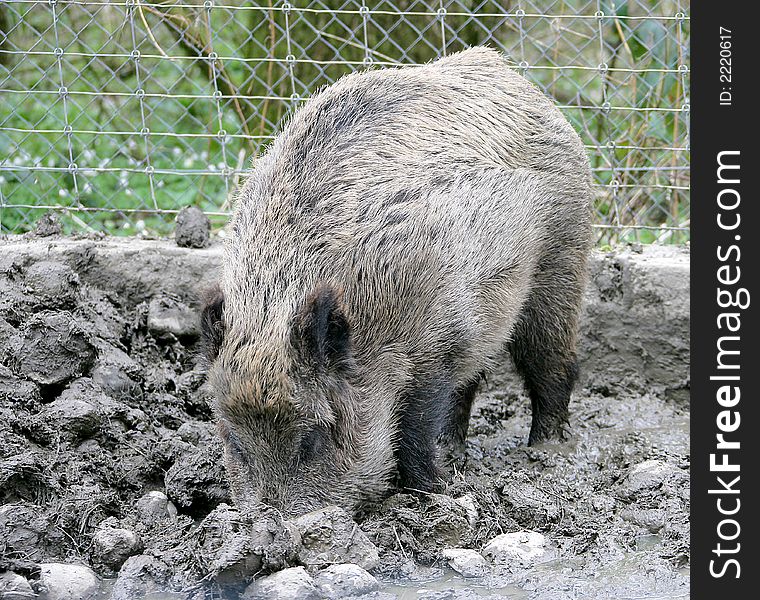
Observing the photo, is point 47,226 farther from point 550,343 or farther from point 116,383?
point 550,343

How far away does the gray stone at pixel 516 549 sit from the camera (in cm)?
466

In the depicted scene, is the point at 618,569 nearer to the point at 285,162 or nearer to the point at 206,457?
the point at 206,457

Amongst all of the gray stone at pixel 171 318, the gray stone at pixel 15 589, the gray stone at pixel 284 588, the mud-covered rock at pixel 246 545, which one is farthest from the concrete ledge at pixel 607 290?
the gray stone at pixel 284 588

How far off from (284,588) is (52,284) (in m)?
2.71

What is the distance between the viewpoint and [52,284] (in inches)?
241

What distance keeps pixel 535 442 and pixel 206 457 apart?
192cm

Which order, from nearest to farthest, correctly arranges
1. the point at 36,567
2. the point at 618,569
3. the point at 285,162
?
1. the point at 36,567
2. the point at 618,569
3. the point at 285,162

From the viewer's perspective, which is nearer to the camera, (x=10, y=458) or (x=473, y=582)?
(x=473, y=582)

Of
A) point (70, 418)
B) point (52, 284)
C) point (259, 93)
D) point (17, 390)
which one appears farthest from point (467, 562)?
point (259, 93)

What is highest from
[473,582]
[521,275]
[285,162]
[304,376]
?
[285,162]

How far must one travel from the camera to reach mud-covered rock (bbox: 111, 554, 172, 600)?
429 centimetres

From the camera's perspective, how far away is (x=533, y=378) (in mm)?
6164

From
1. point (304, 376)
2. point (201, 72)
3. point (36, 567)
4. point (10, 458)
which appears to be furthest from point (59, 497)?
point (201, 72)

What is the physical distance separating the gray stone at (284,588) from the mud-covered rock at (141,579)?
1.27 feet
